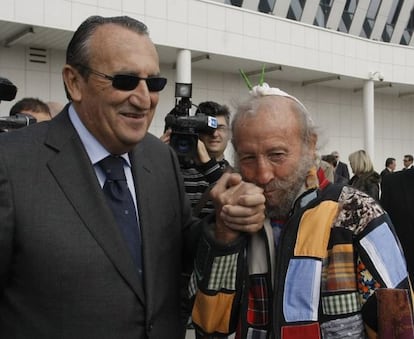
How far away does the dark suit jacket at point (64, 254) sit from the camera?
182cm

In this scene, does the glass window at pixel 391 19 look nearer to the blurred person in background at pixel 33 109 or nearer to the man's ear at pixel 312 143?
the blurred person in background at pixel 33 109

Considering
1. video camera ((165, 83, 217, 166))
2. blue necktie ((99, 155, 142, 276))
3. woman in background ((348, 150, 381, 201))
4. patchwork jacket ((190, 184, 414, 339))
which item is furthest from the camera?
woman in background ((348, 150, 381, 201))

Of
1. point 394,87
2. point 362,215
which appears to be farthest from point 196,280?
point 394,87

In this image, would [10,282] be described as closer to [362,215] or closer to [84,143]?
[84,143]

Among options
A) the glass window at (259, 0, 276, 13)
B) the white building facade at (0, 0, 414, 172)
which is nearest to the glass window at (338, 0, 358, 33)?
the white building facade at (0, 0, 414, 172)

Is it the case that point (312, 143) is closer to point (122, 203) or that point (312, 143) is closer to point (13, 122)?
point (122, 203)

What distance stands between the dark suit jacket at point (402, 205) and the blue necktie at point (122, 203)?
1.94 m

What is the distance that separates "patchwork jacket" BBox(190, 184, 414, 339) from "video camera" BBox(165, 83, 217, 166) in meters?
1.72

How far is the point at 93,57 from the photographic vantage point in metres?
1.94

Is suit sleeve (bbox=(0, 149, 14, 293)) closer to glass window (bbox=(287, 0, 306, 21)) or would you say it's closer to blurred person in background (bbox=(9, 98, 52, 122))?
blurred person in background (bbox=(9, 98, 52, 122))

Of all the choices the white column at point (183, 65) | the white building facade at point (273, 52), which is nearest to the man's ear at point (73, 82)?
the white building facade at point (273, 52)

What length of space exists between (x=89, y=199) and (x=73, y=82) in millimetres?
418

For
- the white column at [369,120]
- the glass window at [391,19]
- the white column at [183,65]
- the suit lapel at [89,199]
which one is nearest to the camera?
the suit lapel at [89,199]

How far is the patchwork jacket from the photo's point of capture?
68.8 inches
